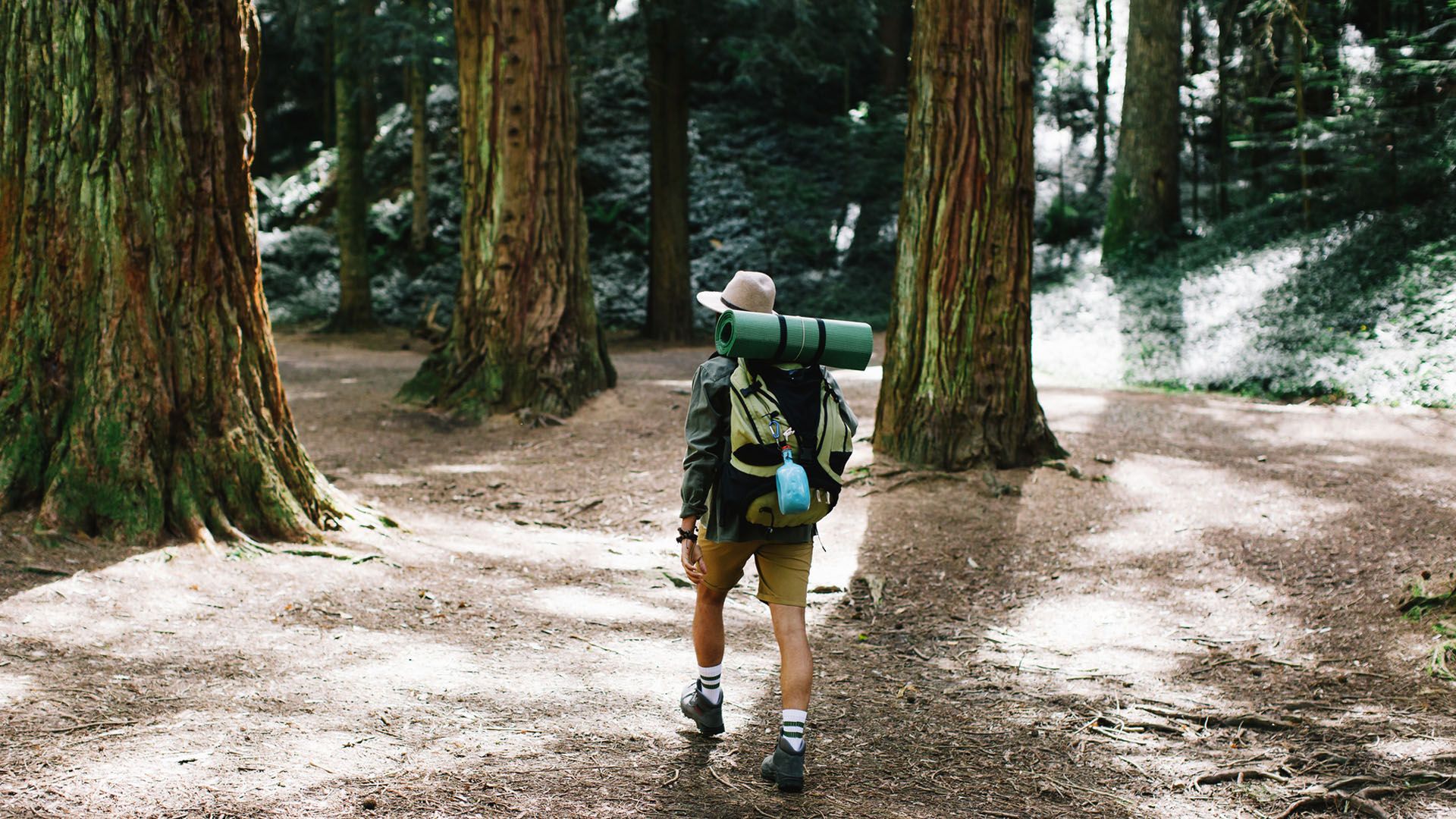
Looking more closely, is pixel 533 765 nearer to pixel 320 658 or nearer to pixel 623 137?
pixel 320 658

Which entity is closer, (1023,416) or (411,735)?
(411,735)

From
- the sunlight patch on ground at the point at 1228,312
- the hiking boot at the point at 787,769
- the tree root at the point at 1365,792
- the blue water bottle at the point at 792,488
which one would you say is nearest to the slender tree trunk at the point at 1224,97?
the sunlight patch on ground at the point at 1228,312

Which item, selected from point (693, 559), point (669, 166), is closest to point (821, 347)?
point (693, 559)

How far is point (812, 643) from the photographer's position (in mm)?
6039

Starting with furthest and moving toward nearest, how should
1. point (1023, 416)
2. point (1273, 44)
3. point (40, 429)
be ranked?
point (1273, 44) < point (1023, 416) < point (40, 429)

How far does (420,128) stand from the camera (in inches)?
875

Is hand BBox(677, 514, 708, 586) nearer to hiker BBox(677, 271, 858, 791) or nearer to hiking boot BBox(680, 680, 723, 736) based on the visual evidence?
hiker BBox(677, 271, 858, 791)

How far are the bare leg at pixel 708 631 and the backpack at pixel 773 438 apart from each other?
47 cm

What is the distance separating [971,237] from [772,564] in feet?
17.4

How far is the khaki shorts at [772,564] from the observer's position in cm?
402

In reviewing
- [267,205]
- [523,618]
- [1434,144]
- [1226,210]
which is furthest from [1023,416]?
[267,205]

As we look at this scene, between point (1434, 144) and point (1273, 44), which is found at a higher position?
point (1273, 44)

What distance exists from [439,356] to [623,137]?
1559 centimetres

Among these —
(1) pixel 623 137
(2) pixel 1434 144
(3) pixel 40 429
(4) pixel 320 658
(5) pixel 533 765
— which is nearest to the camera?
(5) pixel 533 765
